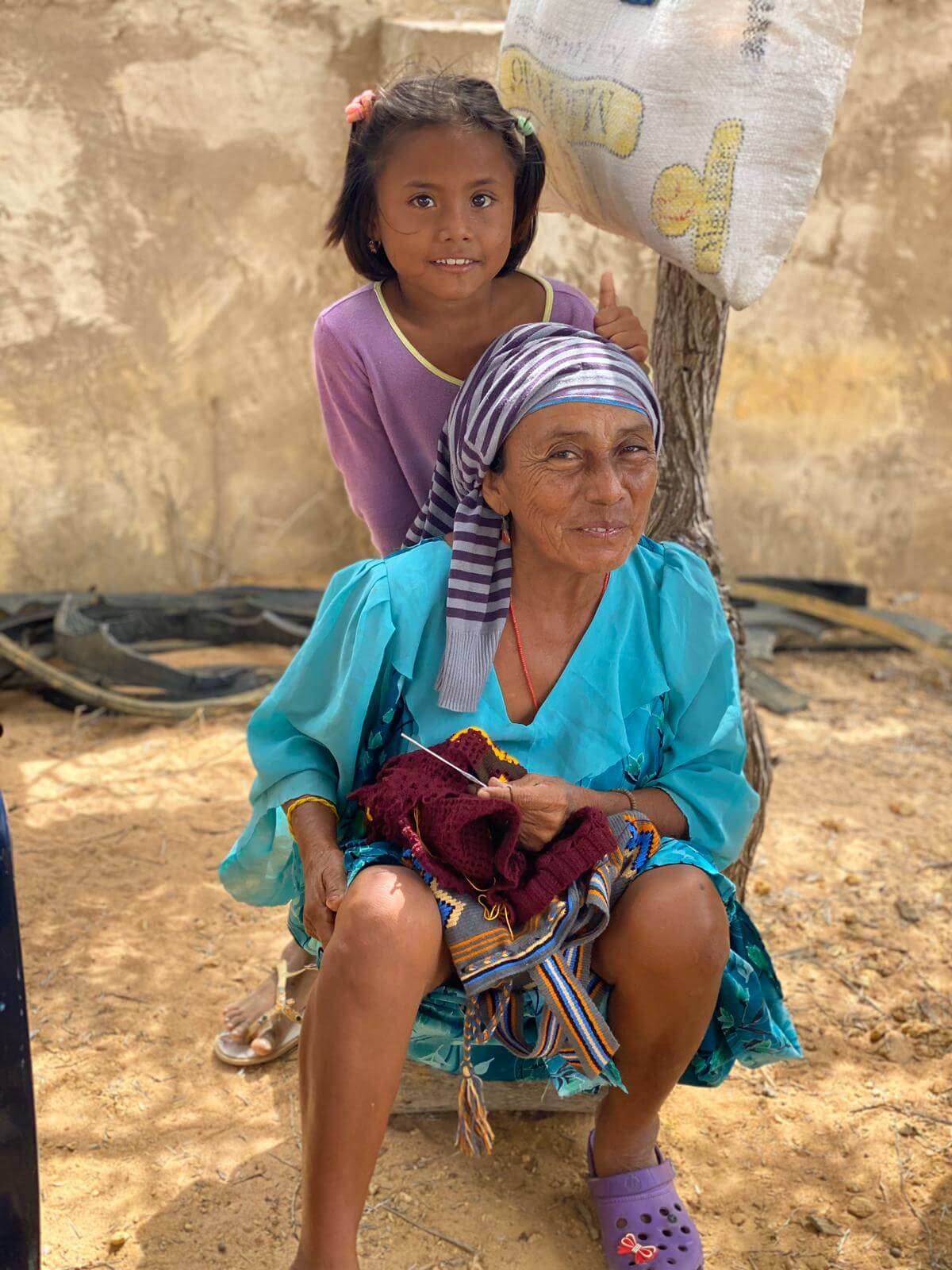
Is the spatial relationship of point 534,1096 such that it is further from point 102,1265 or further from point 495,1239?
point 102,1265

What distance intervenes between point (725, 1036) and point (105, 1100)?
1.26m

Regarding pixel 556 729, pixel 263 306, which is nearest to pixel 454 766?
pixel 556 729

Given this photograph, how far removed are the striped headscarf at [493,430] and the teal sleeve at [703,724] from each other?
0.31 meters

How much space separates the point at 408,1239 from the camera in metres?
2.20

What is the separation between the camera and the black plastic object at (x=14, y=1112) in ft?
5.15

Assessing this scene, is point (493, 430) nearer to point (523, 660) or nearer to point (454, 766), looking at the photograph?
point (523, 660)

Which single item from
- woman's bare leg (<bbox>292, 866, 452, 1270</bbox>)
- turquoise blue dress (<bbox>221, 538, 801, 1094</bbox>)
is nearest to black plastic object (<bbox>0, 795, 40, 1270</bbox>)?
woman's bare leg (<bbox>292, 866, 452, 1270</bbox>)

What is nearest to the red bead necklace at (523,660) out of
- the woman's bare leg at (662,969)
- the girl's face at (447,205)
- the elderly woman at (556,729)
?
the elderly woman at (556,729)

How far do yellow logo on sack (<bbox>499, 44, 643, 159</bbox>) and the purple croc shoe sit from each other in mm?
1790

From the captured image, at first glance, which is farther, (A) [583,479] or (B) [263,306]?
(B) [263,306]

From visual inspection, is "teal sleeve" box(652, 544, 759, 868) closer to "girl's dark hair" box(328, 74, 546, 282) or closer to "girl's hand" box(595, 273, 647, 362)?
"girl's hand" box(595, 273, 647, 362)

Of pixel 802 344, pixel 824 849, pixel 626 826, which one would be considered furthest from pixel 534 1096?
pixel 802 344

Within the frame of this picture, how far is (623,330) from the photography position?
2305 millimetres

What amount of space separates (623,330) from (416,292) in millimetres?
443
